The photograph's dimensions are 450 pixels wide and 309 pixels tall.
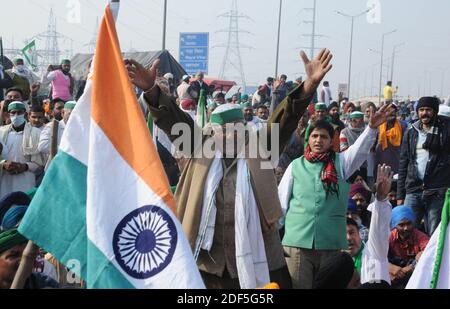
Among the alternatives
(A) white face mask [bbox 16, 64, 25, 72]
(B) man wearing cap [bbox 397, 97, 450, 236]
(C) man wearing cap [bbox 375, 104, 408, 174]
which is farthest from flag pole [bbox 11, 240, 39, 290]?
(A) white face mask [bbox 16, 64, 25, 72]

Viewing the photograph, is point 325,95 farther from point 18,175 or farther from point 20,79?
point 18,175

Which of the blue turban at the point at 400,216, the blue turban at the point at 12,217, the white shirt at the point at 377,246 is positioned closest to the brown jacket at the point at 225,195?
the white shirt at the point at 377,246

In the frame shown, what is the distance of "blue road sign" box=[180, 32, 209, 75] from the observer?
3250cm

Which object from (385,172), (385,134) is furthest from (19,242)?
(385,134)

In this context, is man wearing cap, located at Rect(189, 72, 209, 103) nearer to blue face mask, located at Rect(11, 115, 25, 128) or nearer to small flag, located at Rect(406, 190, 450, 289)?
blue face mask, located at Rect(11, 115, 25, 128)

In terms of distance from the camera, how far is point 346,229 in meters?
6.47

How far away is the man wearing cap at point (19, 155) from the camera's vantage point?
8820 millimetres

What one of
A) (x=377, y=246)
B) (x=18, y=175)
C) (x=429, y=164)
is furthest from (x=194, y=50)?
(x=377, y=246)

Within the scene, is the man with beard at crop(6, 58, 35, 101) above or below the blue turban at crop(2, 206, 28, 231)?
above

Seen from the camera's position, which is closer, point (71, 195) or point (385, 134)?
point (71, 195)

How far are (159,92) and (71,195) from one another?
162 cm

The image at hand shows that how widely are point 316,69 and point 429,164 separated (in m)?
3.90

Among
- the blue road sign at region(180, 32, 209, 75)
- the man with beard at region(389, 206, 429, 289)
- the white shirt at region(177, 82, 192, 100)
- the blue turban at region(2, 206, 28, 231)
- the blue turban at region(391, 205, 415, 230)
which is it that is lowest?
the man with beard at region(389, 206, 429, 289)
